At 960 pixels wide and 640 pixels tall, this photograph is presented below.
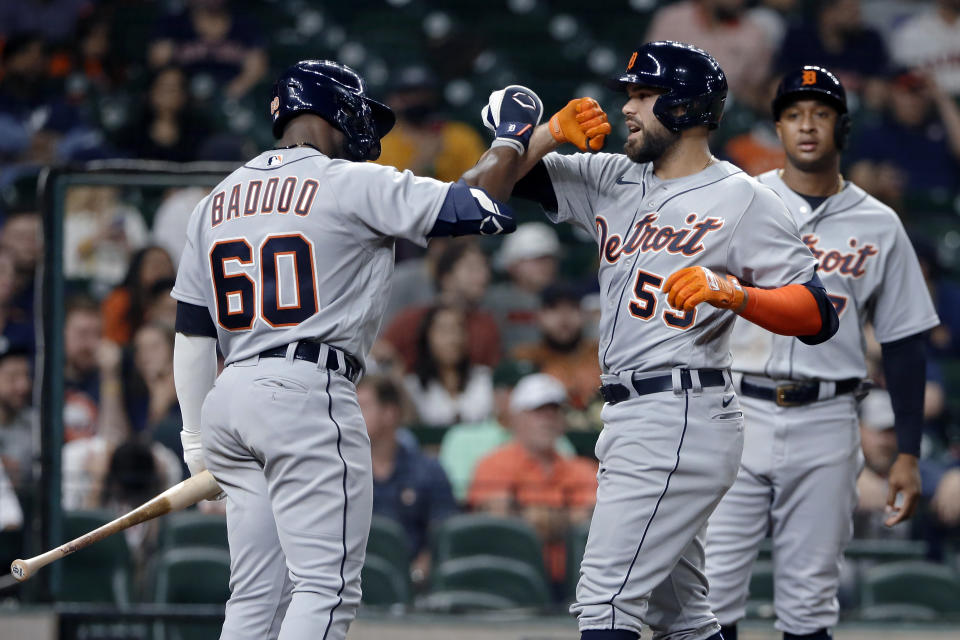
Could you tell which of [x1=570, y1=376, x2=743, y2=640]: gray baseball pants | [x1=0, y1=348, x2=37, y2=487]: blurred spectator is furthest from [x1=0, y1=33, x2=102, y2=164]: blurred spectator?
[x1=570, y1=376, x2=743, y2=640]: gray baseball pants

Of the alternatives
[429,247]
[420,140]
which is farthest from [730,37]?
[429,247]

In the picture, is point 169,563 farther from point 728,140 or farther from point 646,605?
point 728,140

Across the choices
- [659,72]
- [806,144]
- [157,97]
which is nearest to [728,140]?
[157,97]

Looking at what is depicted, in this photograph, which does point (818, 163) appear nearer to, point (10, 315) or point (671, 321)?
point (671, 321)

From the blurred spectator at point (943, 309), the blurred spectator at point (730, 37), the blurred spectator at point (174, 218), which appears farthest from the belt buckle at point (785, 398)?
the blurred spectator at point (730, 37)

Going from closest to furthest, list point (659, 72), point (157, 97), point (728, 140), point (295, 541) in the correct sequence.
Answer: point (295, 541)
point (659, 72)
point (157, 97)
point (728, 140)

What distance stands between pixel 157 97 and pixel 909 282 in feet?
17.6

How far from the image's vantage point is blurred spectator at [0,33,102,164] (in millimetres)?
8258

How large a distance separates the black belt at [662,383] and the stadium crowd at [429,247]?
7.09 feet

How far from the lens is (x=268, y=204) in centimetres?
317

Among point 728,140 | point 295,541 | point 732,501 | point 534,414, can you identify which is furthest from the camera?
point 728,140

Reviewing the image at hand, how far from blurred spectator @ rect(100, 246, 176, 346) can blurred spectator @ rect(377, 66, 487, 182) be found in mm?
2357

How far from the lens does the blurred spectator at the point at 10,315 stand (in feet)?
20.4

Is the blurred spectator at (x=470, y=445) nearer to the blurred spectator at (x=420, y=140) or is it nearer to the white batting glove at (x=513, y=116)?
the blurred spectator at (x=420, y=140)
